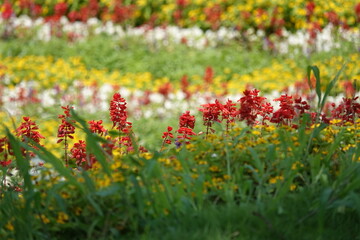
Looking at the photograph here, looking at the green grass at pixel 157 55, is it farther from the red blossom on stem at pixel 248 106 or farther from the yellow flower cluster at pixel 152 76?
the red blossom on stem at pixel 248 106

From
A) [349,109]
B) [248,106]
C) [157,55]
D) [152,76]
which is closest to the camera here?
[248,106]

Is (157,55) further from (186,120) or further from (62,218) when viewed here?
(62,218)

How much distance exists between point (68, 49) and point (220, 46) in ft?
10.2

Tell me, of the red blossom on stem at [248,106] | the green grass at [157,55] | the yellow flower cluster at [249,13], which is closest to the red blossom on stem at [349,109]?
the red blossom on stem at [248,106]

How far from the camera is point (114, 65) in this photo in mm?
11602

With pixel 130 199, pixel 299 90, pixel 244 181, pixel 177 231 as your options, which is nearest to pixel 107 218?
pixel 130 199

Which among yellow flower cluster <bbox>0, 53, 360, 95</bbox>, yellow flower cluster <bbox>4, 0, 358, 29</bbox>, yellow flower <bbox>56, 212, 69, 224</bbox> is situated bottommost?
yellow flower <bbox>56, 212, 69, 224</bbox>

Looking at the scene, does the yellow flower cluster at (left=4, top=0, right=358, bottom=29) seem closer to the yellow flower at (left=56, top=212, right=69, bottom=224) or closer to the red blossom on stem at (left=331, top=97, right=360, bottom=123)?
the red blossom on stem at (left=331, top=97, right=360, bottom=123)

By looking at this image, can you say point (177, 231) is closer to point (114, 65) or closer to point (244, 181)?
point (244, 181)

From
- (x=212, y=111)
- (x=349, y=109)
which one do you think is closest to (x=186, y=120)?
(x=212, y=111)

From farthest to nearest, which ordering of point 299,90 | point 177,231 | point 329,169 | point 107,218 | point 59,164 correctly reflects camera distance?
point 299,90
point 329,169
point 59,164
point 107,218
point 177,231

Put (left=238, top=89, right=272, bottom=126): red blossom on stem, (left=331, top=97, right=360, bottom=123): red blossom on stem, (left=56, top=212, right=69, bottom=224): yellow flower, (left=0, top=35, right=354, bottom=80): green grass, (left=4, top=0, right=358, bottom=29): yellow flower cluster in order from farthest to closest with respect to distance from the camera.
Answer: (left=4, top=0, right=358, bottom=29): yellow flower cluster
(left=0, top=35, right=354, bottom=80): green grass
(left=331, top=97, right=360, bottom=123): red blossom on stem
(left=238, top=89, right=272, bottom=126): red blossom on stem
(left=56, top=212, right=69, bottom=224): yellow flower

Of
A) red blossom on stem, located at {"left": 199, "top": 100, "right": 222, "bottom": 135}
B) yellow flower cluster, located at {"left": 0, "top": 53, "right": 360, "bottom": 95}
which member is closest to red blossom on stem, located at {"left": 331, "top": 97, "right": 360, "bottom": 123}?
red blossom on stem, located at {"left": 199, "top": 100, "right": 222, "bottom": 135}

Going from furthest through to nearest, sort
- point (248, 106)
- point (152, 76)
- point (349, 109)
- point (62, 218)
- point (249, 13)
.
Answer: point (249, 13)
point (152, 76)
point (349, 109)
point (248, 106)
point (62, 218)
